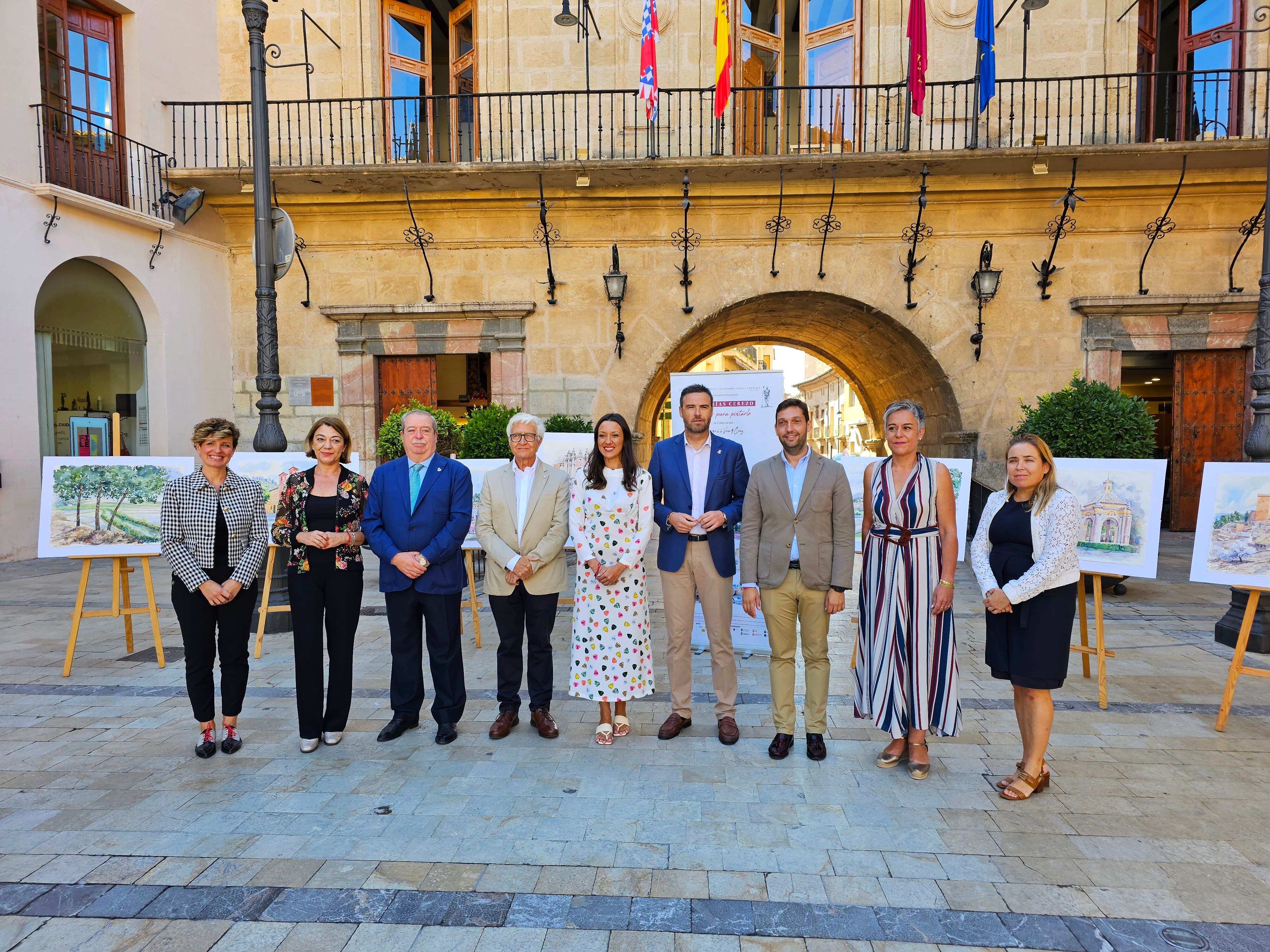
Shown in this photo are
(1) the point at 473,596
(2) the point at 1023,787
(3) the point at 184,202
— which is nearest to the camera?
(2) the point at 1023,787

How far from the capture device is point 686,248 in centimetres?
1155

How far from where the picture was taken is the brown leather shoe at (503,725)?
164 inches

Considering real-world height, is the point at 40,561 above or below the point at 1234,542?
below

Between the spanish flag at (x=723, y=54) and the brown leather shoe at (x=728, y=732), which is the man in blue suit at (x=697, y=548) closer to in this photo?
the brown leather shoe at (x=728, y=732)

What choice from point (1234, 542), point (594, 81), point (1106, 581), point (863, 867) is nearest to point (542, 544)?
point (863, 867)

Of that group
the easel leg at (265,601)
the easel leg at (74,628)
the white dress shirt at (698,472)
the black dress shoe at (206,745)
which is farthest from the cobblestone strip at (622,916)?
the easel leg at (265,601)

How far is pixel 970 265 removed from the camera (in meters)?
11.4

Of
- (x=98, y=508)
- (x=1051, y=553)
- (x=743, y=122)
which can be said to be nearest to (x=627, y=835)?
(x=1051, y=553)

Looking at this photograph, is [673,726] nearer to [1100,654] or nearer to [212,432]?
[1100,654]

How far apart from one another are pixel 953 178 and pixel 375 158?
9053 mm

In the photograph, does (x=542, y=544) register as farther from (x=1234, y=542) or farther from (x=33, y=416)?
(x=33, y=416)

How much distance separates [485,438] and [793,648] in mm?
5717

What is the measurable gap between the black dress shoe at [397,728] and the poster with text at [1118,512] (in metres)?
4.40

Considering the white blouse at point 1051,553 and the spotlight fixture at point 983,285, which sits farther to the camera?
the spotlight fixture at point 983,285
